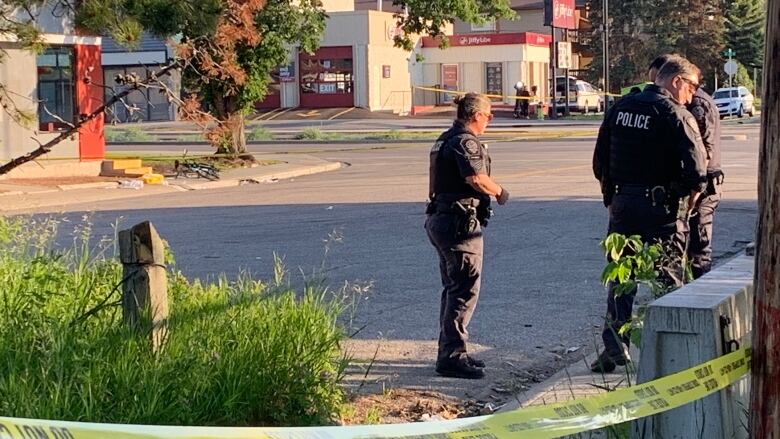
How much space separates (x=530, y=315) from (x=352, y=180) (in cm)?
1363

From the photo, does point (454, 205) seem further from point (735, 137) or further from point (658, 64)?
point (735, 137)

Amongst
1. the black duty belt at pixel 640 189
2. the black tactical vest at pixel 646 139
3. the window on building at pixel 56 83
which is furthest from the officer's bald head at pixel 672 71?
the window on building at pixel 56 83

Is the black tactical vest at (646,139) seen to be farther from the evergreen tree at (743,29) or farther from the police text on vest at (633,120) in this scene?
the evergreen tree at (743,29)

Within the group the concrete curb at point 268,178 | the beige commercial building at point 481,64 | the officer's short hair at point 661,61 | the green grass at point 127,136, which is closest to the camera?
the officer's short hair at point 661,61

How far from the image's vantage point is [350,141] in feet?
123

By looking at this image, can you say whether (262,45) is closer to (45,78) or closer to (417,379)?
(45,78)

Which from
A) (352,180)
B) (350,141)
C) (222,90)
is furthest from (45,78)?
(350,141)

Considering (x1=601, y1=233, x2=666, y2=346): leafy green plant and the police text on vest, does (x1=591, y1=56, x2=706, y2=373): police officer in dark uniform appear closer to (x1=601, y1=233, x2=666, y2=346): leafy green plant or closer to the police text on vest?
the police text on vest

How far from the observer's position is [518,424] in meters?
3.28

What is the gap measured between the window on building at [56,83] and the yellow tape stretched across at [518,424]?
70.4 ft

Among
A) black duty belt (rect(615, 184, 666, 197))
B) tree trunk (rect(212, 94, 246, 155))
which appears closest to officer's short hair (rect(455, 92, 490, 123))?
black duty belt (rect(615, 184, 666, 197))

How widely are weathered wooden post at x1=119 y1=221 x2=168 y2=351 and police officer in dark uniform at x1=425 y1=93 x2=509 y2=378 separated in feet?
6.78

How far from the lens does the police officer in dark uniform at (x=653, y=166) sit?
6.65 meters

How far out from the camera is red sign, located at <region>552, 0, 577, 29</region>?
5255cm
